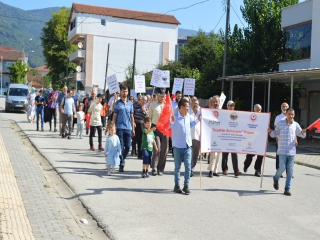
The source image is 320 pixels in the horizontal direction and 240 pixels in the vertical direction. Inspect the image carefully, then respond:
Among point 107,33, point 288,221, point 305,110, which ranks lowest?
point 288,221

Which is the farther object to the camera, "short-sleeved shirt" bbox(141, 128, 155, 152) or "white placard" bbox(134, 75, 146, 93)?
"white placard" bbox(134, 75, 146, 93)

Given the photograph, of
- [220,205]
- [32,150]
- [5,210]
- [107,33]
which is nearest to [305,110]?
[32,150]

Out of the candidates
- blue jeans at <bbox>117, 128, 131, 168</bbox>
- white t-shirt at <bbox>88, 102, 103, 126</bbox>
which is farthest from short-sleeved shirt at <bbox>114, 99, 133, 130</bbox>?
white t-shirt at <bbox>88, 102, 103, 126</bbox>

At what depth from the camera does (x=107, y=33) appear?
235 ft

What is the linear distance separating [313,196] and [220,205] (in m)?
2.53

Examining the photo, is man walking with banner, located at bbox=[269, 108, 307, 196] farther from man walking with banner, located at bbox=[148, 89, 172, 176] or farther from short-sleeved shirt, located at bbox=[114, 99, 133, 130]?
short-sleeved shirt, located at bbox=[114, 99, 133, 130]

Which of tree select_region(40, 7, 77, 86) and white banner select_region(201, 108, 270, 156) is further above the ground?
tree select_region(40, 7, 77, 86)

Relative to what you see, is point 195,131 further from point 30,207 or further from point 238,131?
point 30,207

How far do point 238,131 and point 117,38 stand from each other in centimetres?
6111

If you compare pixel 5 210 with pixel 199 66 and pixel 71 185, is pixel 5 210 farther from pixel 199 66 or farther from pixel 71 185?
pixel 199 66

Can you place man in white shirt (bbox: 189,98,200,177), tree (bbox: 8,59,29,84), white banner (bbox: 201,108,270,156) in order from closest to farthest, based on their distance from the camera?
white banner (bbox: 201,108,270,156)
man in white shirt (bbox: 189,98,200,177)
tree (bbox: 8,59,29,84)

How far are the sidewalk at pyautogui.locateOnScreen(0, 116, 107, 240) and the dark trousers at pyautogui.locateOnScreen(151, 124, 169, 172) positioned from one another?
260 centimetres

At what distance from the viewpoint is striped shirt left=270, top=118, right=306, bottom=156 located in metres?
11.5

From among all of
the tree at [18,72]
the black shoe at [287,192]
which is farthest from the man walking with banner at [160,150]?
the tree at [18,72]
